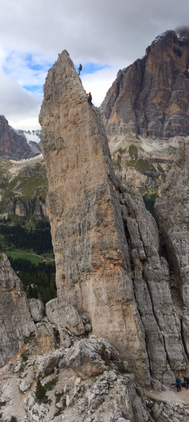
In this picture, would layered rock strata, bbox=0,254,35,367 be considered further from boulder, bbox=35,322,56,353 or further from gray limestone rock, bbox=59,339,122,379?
gray limestone rock, bbox=59,339,122,379

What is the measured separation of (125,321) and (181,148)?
2345cm

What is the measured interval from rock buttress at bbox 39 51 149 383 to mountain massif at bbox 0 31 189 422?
97mm

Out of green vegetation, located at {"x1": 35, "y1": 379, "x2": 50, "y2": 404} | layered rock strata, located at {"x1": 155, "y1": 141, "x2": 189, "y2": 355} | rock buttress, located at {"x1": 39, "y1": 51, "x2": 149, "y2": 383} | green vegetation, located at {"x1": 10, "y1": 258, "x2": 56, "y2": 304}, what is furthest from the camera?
green vegetation, located at {"x1": 10, "y1": 258, "x2": 56, "y2": 304}

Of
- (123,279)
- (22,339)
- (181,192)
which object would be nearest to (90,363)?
(123,279)

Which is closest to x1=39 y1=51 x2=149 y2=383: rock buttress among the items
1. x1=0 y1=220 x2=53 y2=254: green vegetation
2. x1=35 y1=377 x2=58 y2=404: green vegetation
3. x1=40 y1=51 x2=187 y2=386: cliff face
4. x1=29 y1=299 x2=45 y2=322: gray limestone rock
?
x1=40 y1=51 x2=187 y2=386: cliff face

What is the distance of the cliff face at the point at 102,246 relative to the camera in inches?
1008

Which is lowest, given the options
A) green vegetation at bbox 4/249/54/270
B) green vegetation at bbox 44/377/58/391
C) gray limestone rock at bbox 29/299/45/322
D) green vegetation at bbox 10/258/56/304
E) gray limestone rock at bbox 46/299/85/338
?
green vegetation at bbox 4/249/54/270

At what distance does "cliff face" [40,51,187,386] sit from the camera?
2559 centimetres

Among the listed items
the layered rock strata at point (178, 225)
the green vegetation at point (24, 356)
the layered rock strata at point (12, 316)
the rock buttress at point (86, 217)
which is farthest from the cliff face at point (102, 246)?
the green vegetation at point (24, 356)

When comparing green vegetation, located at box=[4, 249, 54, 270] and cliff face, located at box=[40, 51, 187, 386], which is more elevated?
cliff face, located at box=[40, 51, 187, 386]

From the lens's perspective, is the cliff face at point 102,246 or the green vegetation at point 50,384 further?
the cliff face at point 102,246

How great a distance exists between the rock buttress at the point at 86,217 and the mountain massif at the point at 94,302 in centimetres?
10

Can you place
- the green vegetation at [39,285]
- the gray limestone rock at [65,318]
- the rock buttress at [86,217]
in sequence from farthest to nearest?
1. the green vegetation at [39,285]
2. the gray limestone rock at [65,318]
3. the rock buttress at [86,217]

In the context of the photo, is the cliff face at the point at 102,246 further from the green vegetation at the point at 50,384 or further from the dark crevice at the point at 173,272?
the green vegetation at the point at 50,384
